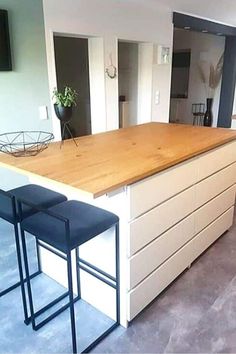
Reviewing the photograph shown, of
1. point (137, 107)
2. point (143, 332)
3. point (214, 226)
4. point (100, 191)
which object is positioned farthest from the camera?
point (137, 107)

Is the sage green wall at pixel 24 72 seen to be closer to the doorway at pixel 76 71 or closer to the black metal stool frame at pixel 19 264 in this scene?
the black metal stool frame at pixel 19 264

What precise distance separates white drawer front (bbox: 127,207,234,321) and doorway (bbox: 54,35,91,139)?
3628mm

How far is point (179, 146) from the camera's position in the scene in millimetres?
2148

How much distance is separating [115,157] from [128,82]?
11.3ft

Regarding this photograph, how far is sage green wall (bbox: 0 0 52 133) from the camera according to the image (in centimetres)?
290

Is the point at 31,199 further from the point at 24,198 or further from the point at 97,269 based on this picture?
the point at 97,269

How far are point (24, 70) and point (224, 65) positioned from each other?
5088 millimetres

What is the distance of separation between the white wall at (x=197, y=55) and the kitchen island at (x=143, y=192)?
5.29 meters

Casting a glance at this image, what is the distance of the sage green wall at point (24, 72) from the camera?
290cm

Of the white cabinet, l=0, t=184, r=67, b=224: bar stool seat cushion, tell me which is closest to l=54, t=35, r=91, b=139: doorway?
the white cabinet

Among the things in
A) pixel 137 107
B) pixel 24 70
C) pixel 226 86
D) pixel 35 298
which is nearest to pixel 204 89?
pixel 226 86

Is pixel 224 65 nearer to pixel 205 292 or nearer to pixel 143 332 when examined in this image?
pixel 205 292

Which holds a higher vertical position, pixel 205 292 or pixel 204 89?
pixel 204 89

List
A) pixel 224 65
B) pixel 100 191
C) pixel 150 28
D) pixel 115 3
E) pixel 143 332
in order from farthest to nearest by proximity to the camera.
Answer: pixel 224 65 < pixel 150 28 < pixel 115 3 < pixel 143 332 < pixel 100 191
